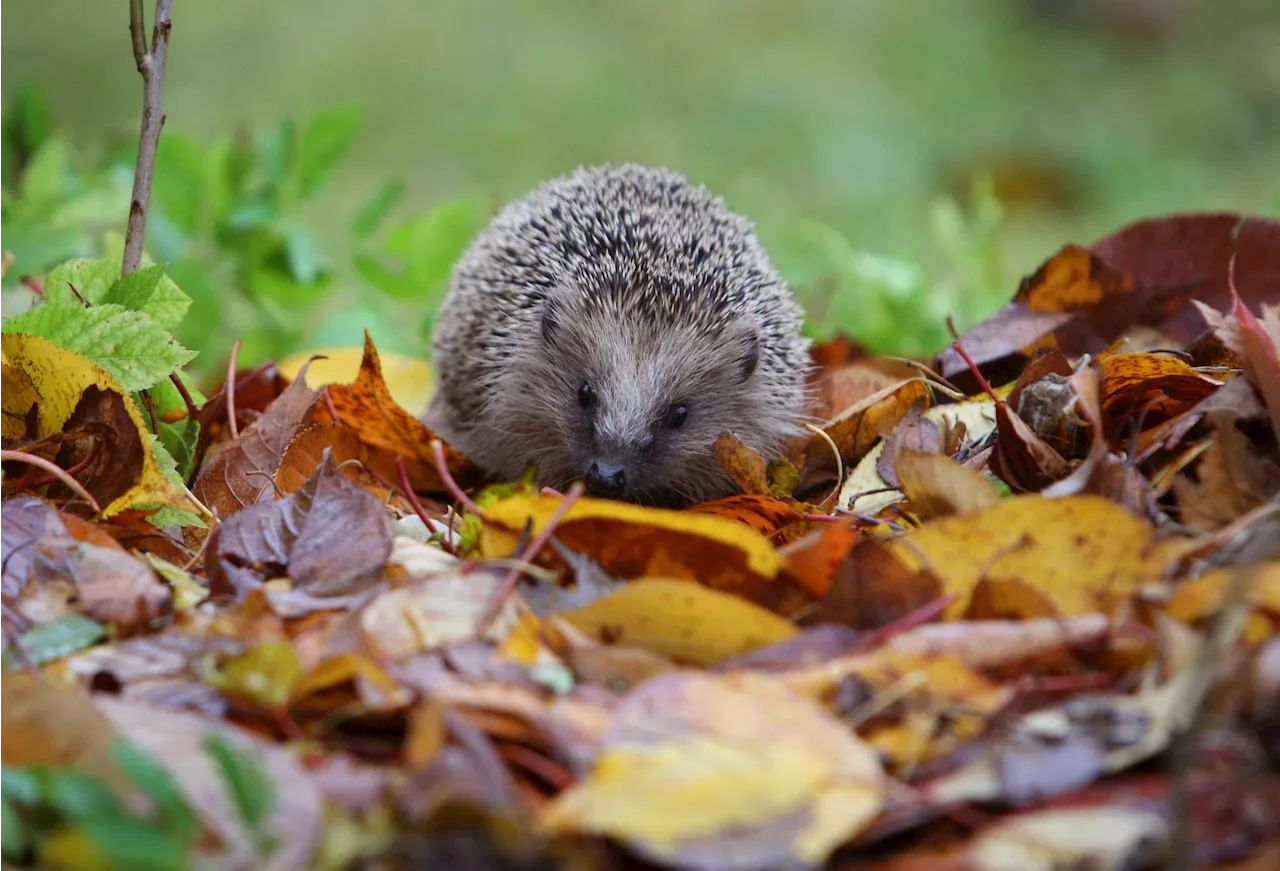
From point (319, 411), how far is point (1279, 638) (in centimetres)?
168

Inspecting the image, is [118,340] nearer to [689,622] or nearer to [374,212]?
[689,622]

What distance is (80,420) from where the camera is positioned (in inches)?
70.5

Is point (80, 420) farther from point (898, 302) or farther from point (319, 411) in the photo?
point (898, 302)

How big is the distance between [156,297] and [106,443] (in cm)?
25

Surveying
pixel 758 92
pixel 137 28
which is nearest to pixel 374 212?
pixel 137 28

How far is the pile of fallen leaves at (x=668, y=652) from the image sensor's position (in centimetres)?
110

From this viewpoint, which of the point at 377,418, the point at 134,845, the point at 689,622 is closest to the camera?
the point at 134,845

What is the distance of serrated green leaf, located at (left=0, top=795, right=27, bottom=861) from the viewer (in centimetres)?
112

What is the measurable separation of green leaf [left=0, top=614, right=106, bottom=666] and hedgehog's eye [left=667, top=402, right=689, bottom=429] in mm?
1514

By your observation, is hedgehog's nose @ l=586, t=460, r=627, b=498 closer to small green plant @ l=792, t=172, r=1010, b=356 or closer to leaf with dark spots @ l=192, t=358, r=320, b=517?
leaf with dark spots @ l=192, t=358, r=320, b=517

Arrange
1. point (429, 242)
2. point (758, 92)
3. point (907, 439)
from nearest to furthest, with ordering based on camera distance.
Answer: point (907, 439)
point (429, 242)
point (758, 92)

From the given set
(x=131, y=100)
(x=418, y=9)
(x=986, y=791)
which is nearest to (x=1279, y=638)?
(x=986, y=791)

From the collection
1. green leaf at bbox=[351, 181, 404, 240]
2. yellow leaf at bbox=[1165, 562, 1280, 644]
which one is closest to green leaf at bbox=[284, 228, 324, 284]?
green leaf at bbox=[351, 181, 404, 240]

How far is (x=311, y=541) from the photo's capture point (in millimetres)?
1652
